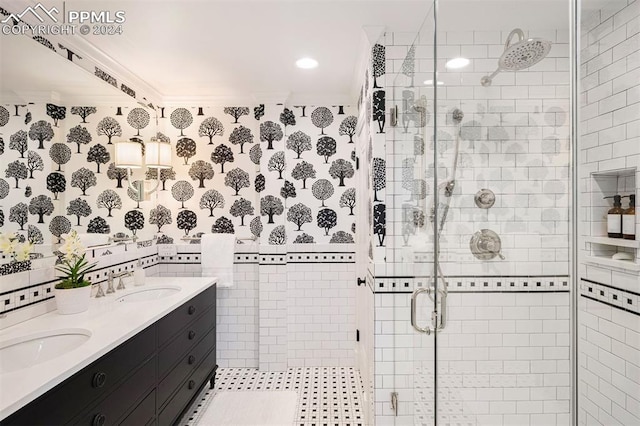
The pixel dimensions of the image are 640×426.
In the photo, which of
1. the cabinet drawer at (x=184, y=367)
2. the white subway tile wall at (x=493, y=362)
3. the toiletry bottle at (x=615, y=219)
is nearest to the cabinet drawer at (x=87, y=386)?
the cabinet drawer at (x=184, y=367)

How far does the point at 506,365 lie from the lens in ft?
4.15

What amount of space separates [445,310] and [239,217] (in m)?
2.23

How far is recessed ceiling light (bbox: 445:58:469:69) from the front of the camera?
4.79 feet

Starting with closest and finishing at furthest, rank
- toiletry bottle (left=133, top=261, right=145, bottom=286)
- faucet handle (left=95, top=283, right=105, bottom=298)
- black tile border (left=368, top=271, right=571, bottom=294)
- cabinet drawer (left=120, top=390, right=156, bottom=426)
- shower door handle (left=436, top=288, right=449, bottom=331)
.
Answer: black tile border (left=368, top=271, right=571, bottom=294) → shower door handle (left=436, top=288, right=449, bottom=331) → cabinet drawer (left=120, top=390, right=156, bottom=426) → faucet handle (left=95, top=283, right=105, bottom=298) → toiletry bottle (left=133, top=261, right=145, bottom=286)

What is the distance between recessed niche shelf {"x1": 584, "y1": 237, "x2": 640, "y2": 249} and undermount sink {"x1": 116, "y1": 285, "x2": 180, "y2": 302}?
2.45 metres

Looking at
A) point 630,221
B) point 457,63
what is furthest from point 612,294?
point 457,63

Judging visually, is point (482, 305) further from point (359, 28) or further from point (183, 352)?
point (183, 352)

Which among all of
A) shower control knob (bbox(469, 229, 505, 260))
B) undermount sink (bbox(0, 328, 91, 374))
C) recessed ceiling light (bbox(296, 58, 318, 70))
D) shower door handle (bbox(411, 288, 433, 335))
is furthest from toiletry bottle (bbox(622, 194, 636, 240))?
recessed ceiling light (bbox(296, 58, 318, 70))

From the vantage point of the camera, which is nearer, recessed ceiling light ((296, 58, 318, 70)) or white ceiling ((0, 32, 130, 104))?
white ceiling ((0, 32, 130, 104))

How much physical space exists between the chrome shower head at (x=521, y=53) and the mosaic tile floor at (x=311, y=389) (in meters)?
2.32

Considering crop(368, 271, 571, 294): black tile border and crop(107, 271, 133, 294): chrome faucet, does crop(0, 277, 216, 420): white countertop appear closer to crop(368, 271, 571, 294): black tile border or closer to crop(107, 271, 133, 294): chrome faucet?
crop(107, 271, 133, 294): chrome faucet

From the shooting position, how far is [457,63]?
4.93ft

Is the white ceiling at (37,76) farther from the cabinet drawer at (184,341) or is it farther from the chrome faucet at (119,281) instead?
the cabinet drawer at (184,341)

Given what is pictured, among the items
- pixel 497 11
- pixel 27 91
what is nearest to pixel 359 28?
pixel 497 11
